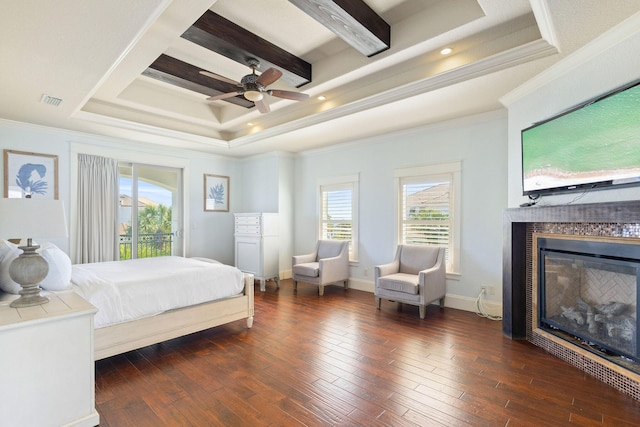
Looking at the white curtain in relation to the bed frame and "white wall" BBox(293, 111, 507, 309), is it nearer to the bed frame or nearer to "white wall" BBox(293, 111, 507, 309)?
the bed frame

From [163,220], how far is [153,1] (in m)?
4.53

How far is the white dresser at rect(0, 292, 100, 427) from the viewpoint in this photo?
1.70 meters

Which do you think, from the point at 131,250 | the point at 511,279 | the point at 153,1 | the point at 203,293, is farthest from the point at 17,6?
the point at 511,279

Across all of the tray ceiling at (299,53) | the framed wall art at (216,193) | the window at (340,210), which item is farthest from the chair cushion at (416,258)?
the framed wall art at (216,193)

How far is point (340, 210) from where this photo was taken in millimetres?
5852

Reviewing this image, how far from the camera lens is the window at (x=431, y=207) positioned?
14.6 feet

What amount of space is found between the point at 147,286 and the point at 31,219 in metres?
1.17

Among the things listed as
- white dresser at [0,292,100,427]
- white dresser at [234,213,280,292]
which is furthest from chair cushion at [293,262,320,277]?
white dresser at [0,292,100,427]

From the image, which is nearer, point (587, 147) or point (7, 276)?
point (7, 276)

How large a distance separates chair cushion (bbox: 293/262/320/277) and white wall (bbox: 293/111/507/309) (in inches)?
→ 29.9

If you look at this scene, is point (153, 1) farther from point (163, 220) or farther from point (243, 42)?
point (163, 220)

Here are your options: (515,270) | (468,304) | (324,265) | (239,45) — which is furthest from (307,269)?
(239,45)

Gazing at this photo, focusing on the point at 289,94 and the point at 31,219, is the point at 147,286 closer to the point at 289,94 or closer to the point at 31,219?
the point at 31,219

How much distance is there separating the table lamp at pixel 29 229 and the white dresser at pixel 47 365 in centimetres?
14
